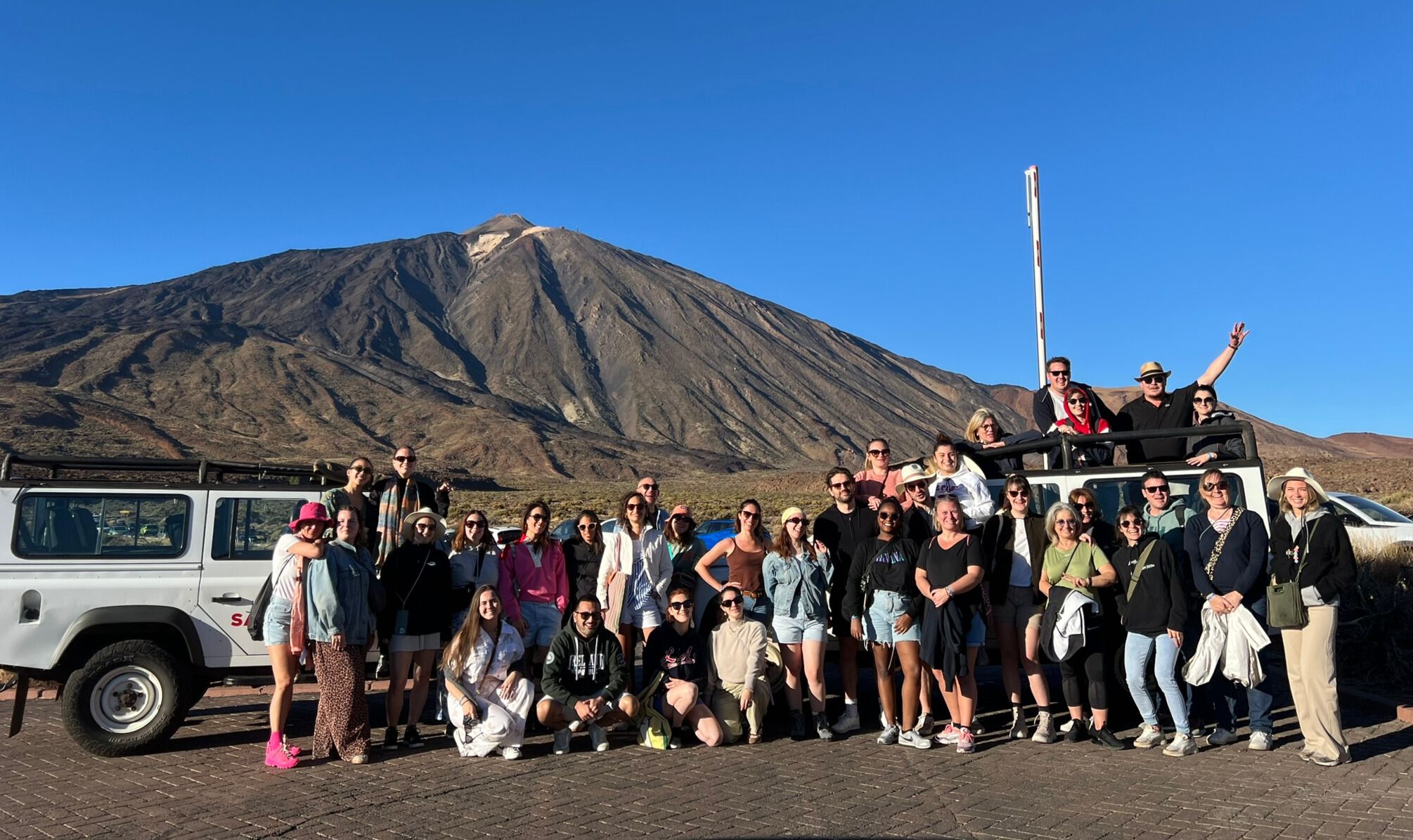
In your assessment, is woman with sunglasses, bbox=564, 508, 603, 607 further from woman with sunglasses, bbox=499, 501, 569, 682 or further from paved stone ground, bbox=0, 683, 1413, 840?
paved stone ground, bbox=0, 683, 1413, 840

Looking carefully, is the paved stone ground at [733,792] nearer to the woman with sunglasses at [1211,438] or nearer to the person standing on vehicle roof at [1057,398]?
the woman with sunglasses at [1211,438]

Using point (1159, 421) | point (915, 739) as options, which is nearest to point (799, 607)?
point (915, 739)

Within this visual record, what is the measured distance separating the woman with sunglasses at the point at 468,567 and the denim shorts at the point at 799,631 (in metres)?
2.27

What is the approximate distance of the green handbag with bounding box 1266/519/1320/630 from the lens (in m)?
6.70

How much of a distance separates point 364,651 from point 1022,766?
182 inches

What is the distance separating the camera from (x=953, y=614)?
7.25m

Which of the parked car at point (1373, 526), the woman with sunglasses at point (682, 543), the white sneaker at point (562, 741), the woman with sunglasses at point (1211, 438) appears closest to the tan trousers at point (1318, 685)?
the woman with sunglasses at point (1211, 438)

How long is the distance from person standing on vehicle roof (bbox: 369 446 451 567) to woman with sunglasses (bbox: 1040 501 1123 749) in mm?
4622

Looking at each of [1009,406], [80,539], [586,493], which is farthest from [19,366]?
[1009,406]

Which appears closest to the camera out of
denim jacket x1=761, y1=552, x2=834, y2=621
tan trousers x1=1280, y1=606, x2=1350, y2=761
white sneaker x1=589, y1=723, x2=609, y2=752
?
tan trousers x1=1280, y1=606, x2=1350, y2=761

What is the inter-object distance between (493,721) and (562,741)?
0.52m

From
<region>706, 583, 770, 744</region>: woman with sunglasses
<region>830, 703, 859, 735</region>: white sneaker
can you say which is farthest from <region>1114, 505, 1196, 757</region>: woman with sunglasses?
<region>706, 583, 770, 744</region>: woman with sunglasses

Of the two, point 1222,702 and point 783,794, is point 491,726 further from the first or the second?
point 1222,702

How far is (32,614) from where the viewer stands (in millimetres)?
7102
